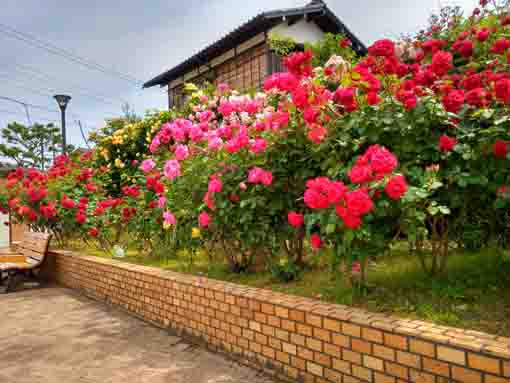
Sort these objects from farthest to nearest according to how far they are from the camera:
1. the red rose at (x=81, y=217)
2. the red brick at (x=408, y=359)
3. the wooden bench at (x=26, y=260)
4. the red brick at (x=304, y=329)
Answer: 1. the red rose at (x=81, y=217)
2. the wooden bench at (x=26, y=260)
3. the red brick at (x=304, y=329)
4. the red brick at (x=408, y=359)

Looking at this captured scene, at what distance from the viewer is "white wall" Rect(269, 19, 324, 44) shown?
35.7ft

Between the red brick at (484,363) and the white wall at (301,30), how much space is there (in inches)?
415

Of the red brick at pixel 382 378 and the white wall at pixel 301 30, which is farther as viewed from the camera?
the white wall at pixel 301 30

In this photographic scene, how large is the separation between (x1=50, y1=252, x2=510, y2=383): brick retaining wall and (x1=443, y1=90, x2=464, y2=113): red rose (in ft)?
3.53

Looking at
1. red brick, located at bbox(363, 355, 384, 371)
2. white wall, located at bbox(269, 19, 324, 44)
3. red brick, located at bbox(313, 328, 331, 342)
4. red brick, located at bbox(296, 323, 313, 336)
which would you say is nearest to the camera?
red brick, located at bbox(363, 355, 384, 371)

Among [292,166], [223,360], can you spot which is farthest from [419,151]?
[223,360]

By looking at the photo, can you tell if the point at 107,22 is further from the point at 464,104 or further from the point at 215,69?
the point at 464,104

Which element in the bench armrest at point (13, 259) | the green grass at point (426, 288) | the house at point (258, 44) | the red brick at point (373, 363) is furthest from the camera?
the house at point (258, 44)

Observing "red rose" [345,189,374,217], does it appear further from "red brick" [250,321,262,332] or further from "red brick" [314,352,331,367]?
"red brick" [250,321,262,332]

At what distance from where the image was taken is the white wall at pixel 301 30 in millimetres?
10875

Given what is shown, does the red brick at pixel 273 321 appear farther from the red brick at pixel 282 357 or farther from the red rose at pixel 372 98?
the red rose at pixel 372 98

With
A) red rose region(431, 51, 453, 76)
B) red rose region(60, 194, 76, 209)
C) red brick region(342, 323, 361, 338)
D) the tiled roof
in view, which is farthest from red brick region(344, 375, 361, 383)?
the tiled roof

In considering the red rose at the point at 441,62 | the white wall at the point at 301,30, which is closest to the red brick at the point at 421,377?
the red rose at the point at 441,62

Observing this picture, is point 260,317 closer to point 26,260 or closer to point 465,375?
point 465,375
